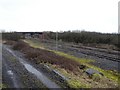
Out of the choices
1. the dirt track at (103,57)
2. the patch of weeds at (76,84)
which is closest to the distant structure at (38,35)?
the dirt track at (103,57)

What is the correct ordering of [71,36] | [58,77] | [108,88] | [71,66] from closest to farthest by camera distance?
[108,88] < [58,77] < [71,66] < [71,36]

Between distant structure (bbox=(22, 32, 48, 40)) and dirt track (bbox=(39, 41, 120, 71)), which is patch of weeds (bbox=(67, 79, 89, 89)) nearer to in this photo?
dirt track (bbox=(39, 41, 120, 71))

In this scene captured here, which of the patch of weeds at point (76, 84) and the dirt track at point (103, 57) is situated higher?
the patch of weeds at point (76, 84)

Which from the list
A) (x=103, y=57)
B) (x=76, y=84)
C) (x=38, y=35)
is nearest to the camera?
(x=76, y=84)

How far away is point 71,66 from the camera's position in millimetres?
21312

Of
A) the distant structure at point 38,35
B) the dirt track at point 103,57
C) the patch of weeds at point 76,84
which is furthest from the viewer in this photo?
the distant structure at point 38,35

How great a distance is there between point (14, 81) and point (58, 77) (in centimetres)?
290

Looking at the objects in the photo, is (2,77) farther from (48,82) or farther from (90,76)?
(90,76)

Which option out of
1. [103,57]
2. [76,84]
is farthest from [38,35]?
[76,84]

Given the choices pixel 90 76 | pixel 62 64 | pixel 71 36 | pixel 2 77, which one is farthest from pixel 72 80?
pixel 71 36

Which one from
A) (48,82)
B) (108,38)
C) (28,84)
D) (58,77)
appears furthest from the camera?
(108,38)

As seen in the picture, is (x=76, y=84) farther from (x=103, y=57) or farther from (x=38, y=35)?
(x=38, y=35)

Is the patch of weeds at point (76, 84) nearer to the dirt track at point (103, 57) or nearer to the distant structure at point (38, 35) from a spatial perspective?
the dirt track at point (103, 57)

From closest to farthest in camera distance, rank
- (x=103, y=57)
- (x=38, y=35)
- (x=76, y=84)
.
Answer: (x=76, y=84), (x=103, y=57), (x=38, y=35)
